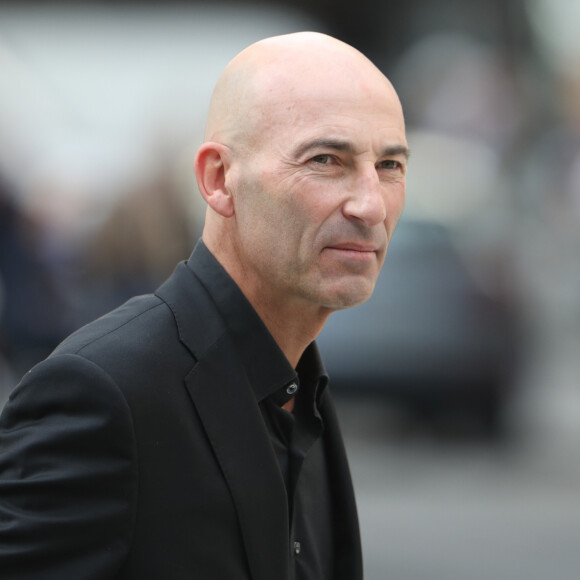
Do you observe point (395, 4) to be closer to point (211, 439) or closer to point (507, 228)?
point (507, 228)

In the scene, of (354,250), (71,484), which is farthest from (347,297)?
(71,484)

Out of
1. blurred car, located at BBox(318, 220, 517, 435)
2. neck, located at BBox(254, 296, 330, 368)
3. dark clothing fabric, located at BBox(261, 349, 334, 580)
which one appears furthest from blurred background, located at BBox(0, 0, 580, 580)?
neck, located at BBox(254, 296, 330, 368)

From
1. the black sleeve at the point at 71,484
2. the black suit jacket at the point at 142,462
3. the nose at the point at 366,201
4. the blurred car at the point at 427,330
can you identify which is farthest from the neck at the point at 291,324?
the blurred car at the point at 427,330

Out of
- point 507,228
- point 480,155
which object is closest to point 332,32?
point 480,155

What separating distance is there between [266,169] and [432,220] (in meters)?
6.68

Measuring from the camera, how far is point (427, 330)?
830 centimetres

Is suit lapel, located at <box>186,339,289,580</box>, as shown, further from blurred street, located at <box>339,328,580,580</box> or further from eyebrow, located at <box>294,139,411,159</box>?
blurred street, located at <box>339,328,580,580</box>

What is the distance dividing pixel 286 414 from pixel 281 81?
632 mm

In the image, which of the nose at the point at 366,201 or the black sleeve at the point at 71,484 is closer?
the black sleeve at the point at 71,484

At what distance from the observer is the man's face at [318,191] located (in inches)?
79.7

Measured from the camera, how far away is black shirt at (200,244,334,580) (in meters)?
2.07

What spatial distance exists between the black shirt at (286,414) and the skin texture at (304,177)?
0.05 meters

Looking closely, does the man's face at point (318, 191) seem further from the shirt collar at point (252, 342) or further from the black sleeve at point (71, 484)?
the black sleeve at point (71, 484)

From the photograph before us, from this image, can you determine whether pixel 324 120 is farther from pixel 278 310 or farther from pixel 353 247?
pixel 278 310
